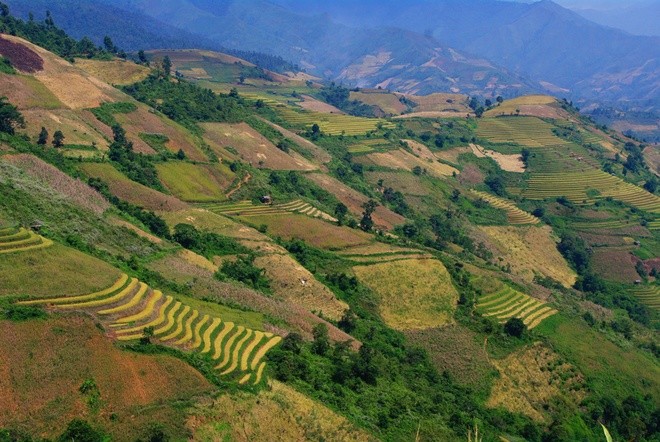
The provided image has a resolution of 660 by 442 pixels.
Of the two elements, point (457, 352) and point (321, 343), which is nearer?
point (321, 343)

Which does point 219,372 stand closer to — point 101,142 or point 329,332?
point 329,332

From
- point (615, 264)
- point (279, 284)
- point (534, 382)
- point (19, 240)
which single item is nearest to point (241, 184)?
point (279, 284)

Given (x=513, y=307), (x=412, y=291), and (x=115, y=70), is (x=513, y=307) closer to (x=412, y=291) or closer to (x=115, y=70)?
(x=412, y=291)

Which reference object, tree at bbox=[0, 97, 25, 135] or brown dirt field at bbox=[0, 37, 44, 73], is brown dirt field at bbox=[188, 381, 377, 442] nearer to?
tree at bbox=[0, 97, 25, 135]

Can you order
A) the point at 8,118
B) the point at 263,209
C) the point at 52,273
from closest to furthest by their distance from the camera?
the point at 52,273 → the point at 8,118 → the point at 263,209

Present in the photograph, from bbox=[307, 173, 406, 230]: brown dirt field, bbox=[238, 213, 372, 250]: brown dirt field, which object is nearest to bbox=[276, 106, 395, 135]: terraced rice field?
bbox=[307, 173, 406, 230]: brown dirt field

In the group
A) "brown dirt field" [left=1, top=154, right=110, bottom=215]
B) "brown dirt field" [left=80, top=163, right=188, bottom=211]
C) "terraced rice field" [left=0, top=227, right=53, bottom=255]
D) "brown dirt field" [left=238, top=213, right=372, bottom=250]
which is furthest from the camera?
"brown dirt field" [left=238, top=213, right=372, bottom=250]

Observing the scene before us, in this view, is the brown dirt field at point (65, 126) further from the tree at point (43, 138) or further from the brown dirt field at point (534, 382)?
the brown dirt field at point (534, 382)
